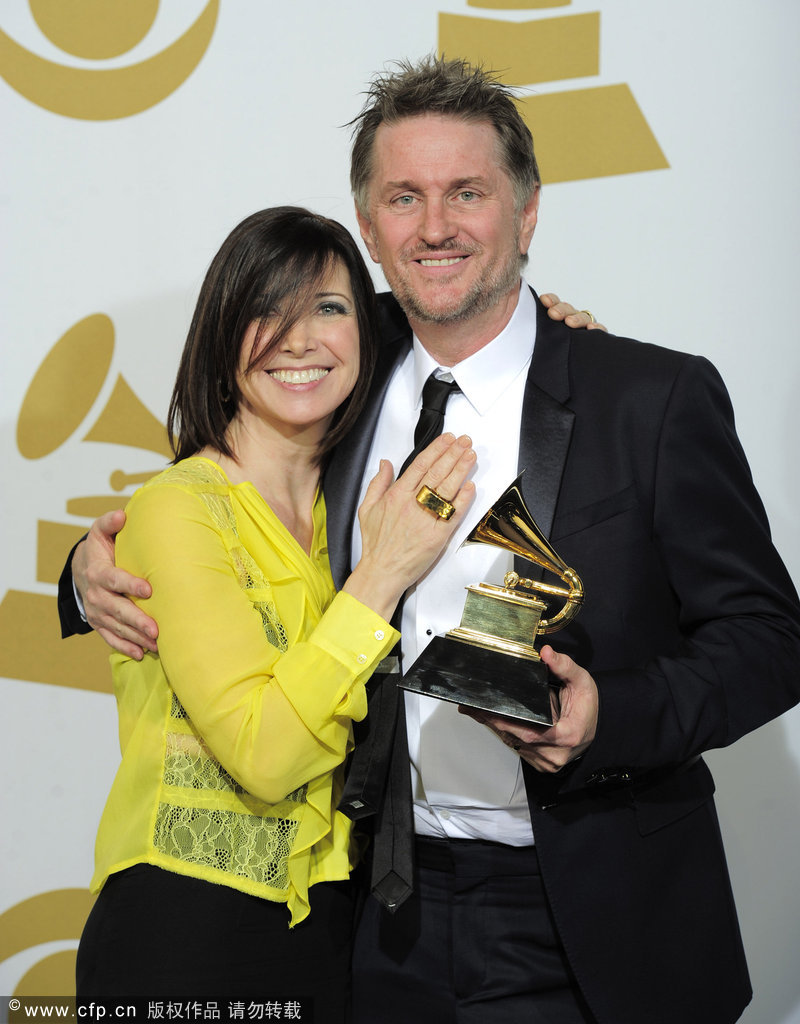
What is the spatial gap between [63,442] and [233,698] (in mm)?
2088

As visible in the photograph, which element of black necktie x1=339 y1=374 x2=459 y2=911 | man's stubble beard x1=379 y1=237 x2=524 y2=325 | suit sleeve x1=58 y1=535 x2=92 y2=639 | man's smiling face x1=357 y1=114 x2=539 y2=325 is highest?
man's smiling face x1=357 y1=114 x2=539 y2=325

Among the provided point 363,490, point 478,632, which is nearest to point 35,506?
point 363,490

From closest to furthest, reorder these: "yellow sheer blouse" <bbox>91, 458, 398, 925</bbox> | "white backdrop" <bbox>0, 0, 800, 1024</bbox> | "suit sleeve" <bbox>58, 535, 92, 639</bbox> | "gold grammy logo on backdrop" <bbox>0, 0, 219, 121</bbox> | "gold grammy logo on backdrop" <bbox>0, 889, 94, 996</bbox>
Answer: "yellow sheer blouse" <bbox>91, 458, 398, 925</bbox>
"suit sleeve" <bbox>58, 535, 92, 639</bbox>
"white backdrop" <bbox>0, 0, 800, 1024</bbox>
"gold grammy logo on backdrop" <bbox>0, 0, 219, 121</bbox>
"gold grammy logo on backdrop" <bbox>0, 889, 94, 996</bbox>

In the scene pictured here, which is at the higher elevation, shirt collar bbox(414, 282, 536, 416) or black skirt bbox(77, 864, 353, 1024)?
shirt collar bbox(414, 282, 536, 416)

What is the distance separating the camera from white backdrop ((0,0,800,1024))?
3.39 m

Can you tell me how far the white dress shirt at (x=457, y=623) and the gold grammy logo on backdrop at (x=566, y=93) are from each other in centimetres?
145

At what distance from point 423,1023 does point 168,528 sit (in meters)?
1.13

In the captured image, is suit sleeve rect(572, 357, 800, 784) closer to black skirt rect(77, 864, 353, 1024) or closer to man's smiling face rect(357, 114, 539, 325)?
man's smiling face rect(357, 114, 539, 325)

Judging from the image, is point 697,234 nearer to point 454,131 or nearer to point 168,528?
point 454,131

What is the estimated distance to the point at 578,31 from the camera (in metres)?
3.42

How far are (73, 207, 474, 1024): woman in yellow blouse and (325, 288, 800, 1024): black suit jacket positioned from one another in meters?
0.29

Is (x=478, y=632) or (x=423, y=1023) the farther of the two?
(x=423, y=1023)

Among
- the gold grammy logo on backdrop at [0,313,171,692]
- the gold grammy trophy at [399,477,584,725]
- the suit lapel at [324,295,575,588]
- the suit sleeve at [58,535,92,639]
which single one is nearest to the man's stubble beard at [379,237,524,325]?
the suit lapel at [324,295,575,588]

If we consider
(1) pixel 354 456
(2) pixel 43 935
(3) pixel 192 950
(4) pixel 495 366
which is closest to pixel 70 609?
(1) pixel 354 456
